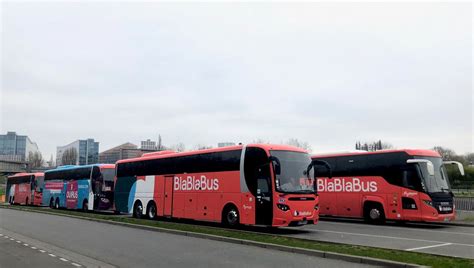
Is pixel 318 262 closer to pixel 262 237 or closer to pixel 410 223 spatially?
pixel 262 237

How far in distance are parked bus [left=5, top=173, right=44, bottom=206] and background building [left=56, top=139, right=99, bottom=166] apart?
50.2m

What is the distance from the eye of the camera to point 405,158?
19906 millimetres

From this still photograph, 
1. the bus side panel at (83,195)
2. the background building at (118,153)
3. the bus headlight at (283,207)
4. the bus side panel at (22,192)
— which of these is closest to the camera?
the bus headlight at (283,207)

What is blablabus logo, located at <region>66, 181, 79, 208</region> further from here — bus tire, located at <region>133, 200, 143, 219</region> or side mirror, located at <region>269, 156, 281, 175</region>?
side mirror, located at <region>269, 156, 281, 175</region>

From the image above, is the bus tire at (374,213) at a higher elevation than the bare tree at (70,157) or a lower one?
lower

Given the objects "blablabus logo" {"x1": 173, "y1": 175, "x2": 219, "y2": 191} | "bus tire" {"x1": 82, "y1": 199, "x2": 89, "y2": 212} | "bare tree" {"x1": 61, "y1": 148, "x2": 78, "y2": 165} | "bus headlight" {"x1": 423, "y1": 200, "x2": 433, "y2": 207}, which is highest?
"bare tree" {"x1": 61, "y1": 148, "x2": 78, "y2": 165}

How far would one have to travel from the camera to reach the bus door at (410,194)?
755 inches

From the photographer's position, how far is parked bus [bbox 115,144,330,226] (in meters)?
16.5

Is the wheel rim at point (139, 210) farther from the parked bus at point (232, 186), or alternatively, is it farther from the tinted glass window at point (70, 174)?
the tinted glass window at point (70, 174)

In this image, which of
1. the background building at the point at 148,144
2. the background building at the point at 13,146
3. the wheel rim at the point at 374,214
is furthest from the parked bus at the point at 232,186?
the background building at the point at 13,146

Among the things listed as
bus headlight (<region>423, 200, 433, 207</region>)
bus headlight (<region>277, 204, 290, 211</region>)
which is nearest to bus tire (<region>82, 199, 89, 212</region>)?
bus headlight (<region>277, 204, 290, 211</region>)

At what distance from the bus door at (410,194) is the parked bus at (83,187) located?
2127 centimetres

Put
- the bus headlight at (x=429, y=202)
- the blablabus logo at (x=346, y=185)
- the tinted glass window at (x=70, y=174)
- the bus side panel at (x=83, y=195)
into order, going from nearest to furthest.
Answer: the bus headlight at (x=429, y=202)
the blablabus logo at (x=346, y=185)
the bus side panel at (x=83, y=195)
the tinted glass window at (x=70, y=174)

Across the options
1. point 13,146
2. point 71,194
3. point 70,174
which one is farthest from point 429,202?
point 13,146
